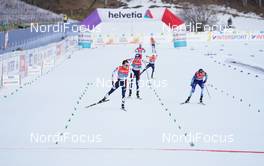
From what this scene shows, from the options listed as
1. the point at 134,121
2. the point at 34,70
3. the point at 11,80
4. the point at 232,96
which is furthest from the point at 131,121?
the point at 34,70

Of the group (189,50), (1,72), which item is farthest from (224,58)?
(1,72)

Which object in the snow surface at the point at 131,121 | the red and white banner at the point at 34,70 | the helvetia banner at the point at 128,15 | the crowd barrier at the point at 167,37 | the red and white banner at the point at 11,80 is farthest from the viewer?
the crowd barrier at the point at 167,37

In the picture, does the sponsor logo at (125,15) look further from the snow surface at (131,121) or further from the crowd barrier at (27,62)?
the snow surface at (131,121)

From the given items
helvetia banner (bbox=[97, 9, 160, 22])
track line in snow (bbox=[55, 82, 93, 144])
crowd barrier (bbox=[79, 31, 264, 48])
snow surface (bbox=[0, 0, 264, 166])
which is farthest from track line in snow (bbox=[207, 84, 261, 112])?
crowd barrier (bbox=[79, 31, 264, 48])

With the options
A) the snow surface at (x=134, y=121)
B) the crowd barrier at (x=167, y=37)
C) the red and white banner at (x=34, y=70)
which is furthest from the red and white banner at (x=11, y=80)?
the crowd barrier at (x=167, y=37)

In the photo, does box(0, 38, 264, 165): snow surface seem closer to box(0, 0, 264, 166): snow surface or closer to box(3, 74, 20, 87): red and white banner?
box(0, 0, 264, 166): snow surface

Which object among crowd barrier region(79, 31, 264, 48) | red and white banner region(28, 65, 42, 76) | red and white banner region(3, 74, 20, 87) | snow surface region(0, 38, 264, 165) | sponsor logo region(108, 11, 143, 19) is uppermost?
sponsor logo region(108, 11, 143, 19)

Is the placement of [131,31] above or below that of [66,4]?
below

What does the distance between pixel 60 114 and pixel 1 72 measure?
14.8 feet

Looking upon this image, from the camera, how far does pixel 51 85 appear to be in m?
14.7

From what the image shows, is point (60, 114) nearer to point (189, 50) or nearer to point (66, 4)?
point (189, 50)

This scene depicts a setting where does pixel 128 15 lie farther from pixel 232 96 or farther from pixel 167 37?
pixel 232 96

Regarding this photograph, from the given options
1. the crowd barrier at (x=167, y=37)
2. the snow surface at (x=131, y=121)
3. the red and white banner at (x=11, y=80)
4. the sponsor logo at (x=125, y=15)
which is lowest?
the snow surface at (x=131, y=121)

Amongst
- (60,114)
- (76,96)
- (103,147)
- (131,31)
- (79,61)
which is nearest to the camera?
(103,147)
